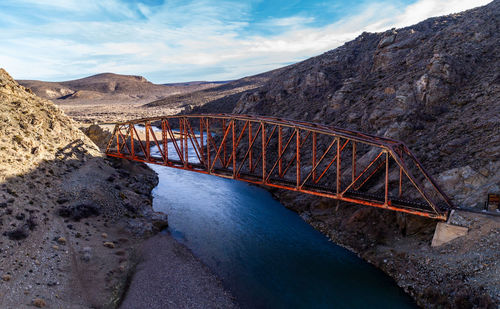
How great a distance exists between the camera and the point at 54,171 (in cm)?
3061

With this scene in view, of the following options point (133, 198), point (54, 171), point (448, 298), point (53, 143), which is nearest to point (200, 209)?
point (133, 198)

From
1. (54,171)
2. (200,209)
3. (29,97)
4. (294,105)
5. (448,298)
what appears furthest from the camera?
(294,105)

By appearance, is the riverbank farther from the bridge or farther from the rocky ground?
the bridge

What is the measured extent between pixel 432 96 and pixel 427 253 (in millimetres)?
20029

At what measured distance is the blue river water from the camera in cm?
2072

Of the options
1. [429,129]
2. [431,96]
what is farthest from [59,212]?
[431,96]

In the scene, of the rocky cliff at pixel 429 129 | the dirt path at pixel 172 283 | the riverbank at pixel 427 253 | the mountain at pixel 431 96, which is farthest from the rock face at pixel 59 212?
the mountain at pixel 431 96

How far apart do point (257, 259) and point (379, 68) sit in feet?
122

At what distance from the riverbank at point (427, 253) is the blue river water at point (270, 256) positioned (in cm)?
111

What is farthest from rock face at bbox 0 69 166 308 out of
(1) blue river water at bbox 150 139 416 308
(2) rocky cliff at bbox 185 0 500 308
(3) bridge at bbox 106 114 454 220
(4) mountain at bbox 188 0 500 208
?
(4) mountain at bbox 188 0 500 208

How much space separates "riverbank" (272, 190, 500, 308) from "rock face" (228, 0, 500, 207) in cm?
341

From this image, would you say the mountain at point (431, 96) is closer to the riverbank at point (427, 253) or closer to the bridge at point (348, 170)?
the bridge at point (348, 170)

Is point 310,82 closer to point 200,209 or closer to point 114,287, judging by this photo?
point 200,209

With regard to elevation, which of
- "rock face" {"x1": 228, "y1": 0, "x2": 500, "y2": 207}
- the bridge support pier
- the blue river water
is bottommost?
the blue river water
